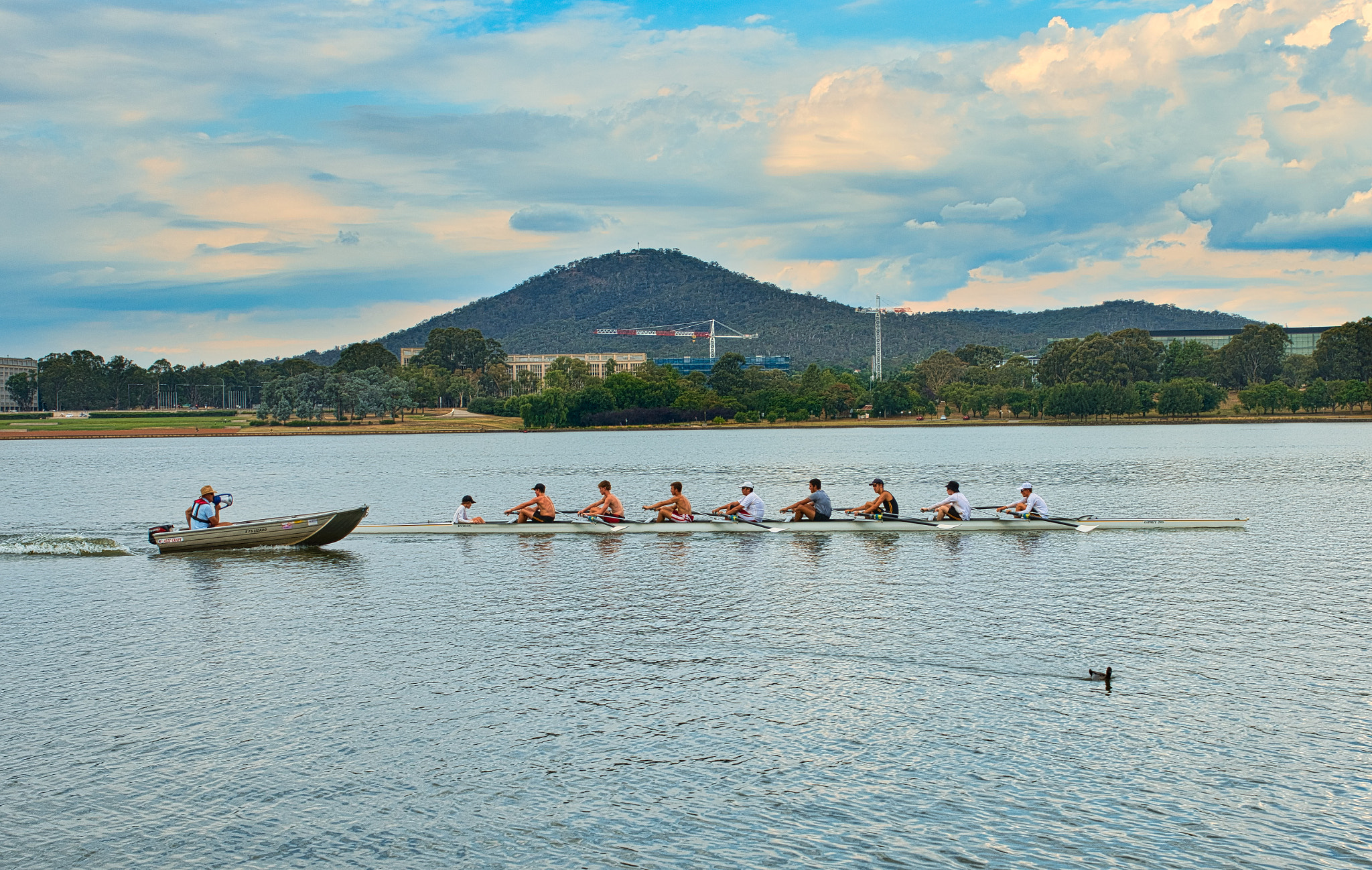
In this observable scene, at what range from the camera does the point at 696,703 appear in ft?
57.5

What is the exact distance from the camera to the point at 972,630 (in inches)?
895

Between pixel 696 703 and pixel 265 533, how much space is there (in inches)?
925

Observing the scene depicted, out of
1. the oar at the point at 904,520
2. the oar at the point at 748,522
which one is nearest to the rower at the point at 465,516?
the oar at the point at 748,522

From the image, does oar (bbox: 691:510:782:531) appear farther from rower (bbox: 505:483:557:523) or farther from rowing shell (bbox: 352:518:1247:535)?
rower (bbox: 505:483:557:523)

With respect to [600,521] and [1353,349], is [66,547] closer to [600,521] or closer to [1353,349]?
[600,521]

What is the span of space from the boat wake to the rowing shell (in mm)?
9346

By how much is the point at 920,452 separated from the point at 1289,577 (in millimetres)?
88469

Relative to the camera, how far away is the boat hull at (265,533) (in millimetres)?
35737

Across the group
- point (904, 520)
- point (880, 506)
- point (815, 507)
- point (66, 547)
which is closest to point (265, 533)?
point (66, 547)

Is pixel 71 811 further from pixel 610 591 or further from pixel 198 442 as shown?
pixel 198 442

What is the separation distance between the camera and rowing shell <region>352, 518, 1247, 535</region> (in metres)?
37.3

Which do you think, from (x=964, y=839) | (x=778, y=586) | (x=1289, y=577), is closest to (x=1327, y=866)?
(x=964, y=839)

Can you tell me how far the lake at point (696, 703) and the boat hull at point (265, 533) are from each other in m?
0.76

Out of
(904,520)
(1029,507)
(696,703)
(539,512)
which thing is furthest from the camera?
(539,512)
